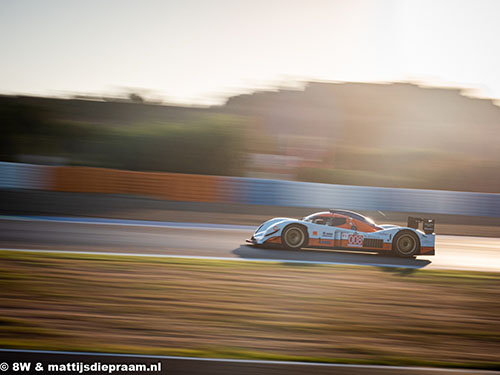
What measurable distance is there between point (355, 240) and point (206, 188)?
9246 mm

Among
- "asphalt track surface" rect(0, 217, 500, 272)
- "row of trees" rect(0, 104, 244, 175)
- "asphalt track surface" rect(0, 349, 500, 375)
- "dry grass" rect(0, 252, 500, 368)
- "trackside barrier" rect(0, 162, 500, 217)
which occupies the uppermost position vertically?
"row of trees" rect(0, 104, 244, 175)

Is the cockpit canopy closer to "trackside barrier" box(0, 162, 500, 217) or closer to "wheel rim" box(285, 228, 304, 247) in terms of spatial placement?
"wheel rim" box(285, 228, 304, 247)

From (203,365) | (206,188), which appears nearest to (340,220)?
(203,365)

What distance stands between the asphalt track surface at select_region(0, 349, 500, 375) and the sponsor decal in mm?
6214

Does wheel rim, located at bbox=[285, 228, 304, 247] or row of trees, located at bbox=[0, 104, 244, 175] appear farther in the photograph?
row of trees, located at bbox=[0, 104, 244, 175]

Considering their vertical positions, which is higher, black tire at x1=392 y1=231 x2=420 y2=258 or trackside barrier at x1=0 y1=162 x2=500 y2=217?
trackside barrier at x1=0 y1=162 x2=500 y2=217

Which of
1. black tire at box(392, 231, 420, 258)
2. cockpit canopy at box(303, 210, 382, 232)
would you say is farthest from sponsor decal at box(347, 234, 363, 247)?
black tire at box(392, 231, 420, 258)

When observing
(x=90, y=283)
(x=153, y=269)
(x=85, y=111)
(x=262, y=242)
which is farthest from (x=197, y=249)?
(x=85, y=111)

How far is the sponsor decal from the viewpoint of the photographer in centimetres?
1075

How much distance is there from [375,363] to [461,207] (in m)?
16.9

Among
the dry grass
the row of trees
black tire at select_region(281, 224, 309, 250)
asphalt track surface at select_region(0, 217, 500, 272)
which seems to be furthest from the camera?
the row of trees

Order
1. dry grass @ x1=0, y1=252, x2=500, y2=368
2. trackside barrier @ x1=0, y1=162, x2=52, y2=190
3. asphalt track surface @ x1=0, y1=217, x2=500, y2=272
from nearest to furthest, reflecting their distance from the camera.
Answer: dry grass @ x1=0, y1=252, x2=500, y2=368 < asphalt track surface @ x1=0, y1=217, x2=500, y2=272 < trackside barrier @ x1=0, y1=162, x2=52, y2=190

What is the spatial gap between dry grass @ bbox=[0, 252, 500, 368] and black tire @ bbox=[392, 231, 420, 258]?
1890 mm

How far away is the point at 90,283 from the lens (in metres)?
7.09
